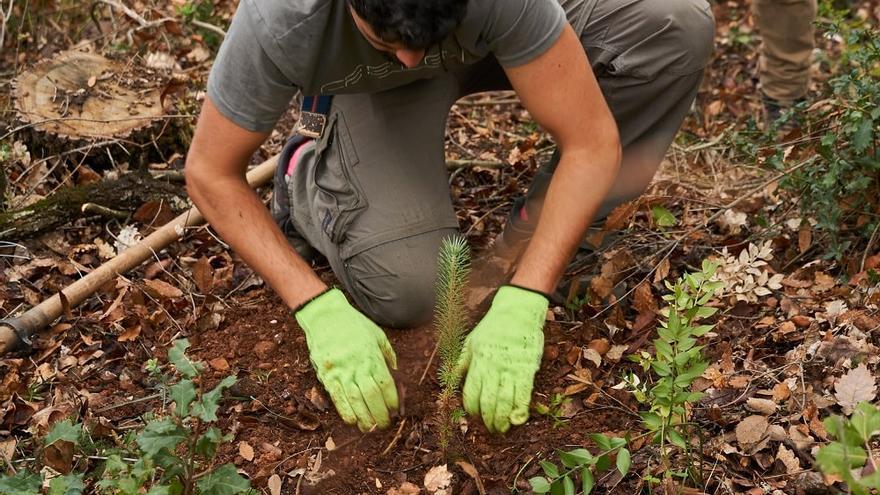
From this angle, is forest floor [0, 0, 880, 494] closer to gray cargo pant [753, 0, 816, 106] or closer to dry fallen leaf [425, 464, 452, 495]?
dry fallen leaf [425, 464, 452, 495]

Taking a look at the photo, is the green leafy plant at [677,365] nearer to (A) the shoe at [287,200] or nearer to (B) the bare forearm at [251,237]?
(B) the bare forearm at [251,237]

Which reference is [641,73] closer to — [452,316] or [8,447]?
[452,316]

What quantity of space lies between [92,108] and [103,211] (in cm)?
65

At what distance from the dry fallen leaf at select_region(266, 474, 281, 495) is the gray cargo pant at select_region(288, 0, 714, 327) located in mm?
690

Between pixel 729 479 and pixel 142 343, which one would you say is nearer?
pixel 729 479

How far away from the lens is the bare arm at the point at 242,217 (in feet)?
7.99

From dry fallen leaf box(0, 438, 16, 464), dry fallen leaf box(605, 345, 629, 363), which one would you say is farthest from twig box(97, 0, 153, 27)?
dry fallen leaf box(605, 345, 629, 363)

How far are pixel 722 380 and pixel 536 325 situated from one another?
0.54m

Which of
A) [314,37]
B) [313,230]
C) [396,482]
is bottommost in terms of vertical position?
[396,482]

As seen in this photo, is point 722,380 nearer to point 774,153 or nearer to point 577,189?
point 577,189

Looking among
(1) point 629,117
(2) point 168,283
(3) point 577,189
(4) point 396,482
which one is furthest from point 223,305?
(1) point 629,117

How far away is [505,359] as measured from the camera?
2328 mm

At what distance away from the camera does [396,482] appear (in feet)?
7.49

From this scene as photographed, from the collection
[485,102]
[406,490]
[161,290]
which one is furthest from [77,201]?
[485,102]
